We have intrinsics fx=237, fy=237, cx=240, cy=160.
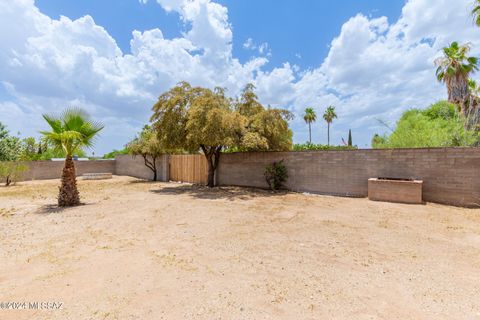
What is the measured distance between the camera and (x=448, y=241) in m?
4.00

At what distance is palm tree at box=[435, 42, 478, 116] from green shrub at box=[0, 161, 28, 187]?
974 inches

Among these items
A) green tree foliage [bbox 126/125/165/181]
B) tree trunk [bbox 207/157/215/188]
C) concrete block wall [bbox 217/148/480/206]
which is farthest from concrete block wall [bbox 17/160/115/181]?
concrete block wall [bbox 217/148/480/206]

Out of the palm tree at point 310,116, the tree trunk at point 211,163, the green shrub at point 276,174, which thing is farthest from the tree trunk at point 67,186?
the palm tree at point 310,116

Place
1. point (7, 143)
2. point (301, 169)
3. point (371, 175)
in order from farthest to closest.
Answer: point (7, 143) < point (301, 169) < point (371, 175)

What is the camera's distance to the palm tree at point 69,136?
6.69 metres

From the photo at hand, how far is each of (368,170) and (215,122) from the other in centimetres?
550

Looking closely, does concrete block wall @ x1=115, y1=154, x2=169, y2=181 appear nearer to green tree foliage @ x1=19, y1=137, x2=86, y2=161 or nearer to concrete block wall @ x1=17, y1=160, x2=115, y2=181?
concrete block wall @ x1=17, y1=160, x2=115, y2=181

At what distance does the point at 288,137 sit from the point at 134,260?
27.6 feet

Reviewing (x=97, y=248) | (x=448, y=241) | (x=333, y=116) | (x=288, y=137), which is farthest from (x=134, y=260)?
(x=333, y=116)

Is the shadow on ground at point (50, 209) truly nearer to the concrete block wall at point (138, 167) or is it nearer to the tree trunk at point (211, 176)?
the tree trunk at point (211, 176)

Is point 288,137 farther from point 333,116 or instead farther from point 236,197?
point 333,116

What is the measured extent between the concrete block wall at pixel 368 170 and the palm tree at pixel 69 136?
6136 millimetres

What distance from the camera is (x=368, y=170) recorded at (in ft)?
25.8

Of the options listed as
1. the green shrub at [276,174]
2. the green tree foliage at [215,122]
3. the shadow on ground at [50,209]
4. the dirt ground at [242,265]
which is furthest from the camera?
the green shrub at [276,174]
